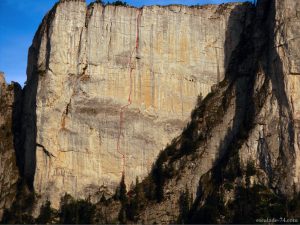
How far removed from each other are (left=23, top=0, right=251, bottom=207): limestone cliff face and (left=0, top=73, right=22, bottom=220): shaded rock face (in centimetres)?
118

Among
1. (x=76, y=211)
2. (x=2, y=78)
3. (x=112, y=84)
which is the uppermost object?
(x=2, y=78)

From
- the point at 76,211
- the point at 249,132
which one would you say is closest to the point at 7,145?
the point at 76,211

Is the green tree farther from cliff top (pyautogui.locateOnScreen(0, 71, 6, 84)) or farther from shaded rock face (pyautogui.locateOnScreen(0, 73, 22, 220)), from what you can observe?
cliff top (pyautogui.locateOnScreen(0, 71, 6, 84))

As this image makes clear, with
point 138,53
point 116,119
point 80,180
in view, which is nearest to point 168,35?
point 138,53

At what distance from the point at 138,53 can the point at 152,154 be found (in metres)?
7.39

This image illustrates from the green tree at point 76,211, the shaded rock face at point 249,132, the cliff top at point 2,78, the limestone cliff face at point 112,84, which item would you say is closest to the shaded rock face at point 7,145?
the cliff top at point 2,78

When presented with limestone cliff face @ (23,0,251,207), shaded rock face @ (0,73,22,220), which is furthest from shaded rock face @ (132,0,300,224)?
shaded rock face @ (0,73,22,220)

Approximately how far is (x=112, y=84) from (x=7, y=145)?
8.95m

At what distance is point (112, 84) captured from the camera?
6359 cm

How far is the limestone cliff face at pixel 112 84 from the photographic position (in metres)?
61.8

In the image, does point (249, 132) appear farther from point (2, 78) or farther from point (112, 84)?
point (2, 78)

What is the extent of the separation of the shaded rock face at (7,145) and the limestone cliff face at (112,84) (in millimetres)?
1184

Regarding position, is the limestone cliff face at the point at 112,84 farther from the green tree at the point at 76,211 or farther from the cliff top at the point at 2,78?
the cliff top at the point at 2,78

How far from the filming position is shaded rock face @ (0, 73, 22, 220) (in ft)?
205
